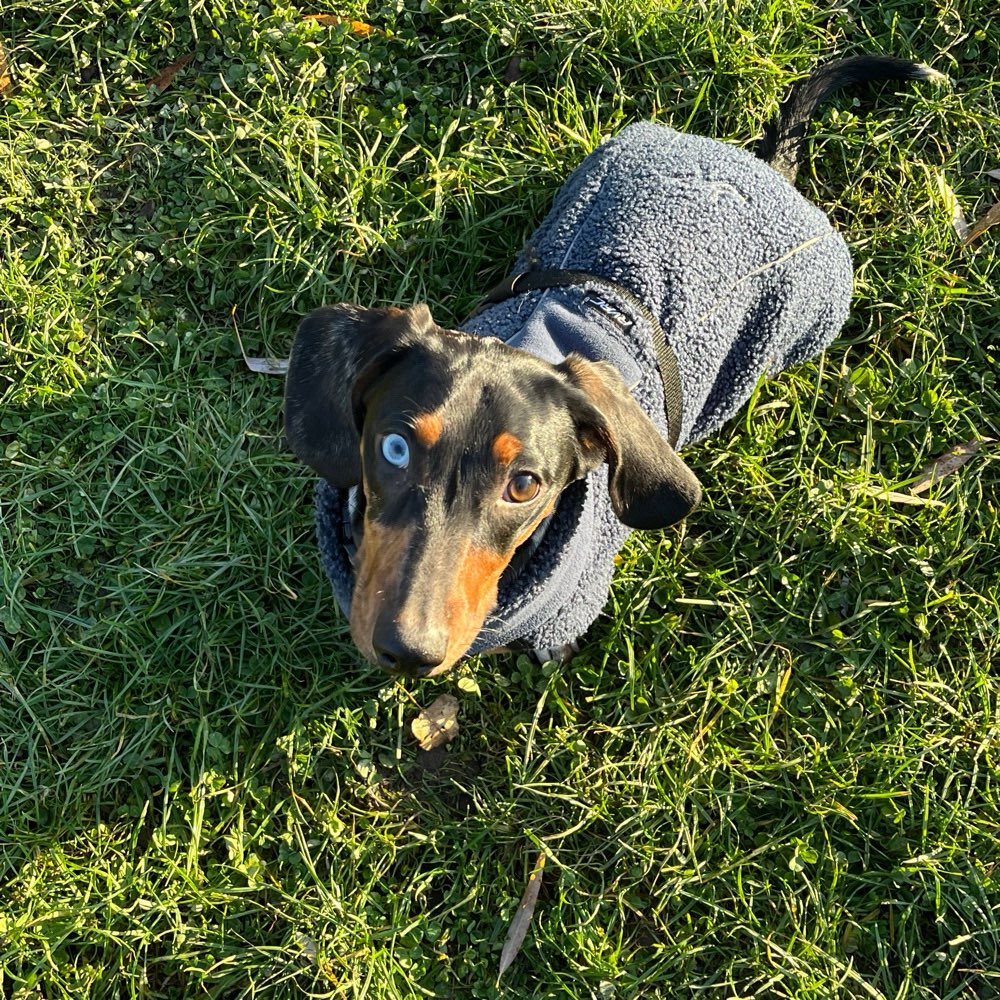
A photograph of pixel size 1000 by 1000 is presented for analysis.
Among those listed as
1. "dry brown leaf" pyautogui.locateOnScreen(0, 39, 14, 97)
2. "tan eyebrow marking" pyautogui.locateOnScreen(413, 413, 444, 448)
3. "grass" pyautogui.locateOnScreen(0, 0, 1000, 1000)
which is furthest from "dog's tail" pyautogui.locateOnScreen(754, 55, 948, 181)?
"dry brown leaf" pyautogui.locateOnScreen(0, 39, 14, 97)

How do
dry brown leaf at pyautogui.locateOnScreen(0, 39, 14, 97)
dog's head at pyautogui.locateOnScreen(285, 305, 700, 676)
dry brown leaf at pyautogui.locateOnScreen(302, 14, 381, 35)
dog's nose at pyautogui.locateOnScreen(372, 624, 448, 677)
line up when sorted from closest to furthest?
1. dog's nose at pyautogui.locateOnScreen(372, 624, 448, 677)
2. dog's head at pyautogui.locateOnScreen(285, 305, 700, 676)
3. dry brown leaf at pyautogui.locateOnScreen(0, 39, 14, 97)
4. dry brown leaf at pyautogui.locateOnScreen(302, 14, 381, 35)

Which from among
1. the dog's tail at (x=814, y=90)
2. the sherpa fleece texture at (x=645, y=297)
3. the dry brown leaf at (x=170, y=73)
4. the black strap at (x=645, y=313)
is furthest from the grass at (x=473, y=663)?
the black strap at (x=645, y=313)

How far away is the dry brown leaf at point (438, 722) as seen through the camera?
348 centimetres

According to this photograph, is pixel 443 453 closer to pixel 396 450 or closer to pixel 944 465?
pixel 396 450

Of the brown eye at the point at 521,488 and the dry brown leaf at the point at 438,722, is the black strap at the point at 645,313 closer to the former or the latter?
the brown eye at the point at 521,488

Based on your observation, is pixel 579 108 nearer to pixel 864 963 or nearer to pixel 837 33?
pixel 837 33

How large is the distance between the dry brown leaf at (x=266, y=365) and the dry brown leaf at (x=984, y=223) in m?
2.89

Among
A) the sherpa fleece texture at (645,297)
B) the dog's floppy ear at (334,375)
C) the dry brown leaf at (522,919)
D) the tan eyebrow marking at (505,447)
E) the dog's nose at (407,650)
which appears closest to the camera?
the dog's nose at (407,650)

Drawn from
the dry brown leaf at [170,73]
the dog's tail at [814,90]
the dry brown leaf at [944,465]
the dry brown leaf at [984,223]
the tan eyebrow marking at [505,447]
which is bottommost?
the dry brown leaf at [944,465]

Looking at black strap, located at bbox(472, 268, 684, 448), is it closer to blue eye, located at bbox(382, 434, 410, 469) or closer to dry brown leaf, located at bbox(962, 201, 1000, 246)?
blue eye, located at bbox(382, 434, 410, 469)

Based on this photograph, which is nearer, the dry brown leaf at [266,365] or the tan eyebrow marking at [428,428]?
the tan eyebrow marking at [428,428]

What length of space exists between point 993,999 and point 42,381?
406 cm

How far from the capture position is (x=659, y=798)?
345cm

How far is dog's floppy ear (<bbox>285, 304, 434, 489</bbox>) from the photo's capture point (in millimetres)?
2572
